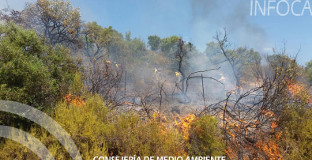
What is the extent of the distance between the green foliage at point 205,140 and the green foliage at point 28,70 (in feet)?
17.2

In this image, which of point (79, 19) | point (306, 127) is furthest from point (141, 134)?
point (79, 19)

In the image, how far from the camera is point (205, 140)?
5.47m

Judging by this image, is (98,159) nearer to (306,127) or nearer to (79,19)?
(306,127)

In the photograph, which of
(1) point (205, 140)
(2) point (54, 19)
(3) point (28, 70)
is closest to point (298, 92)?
(1) point (205, 140)

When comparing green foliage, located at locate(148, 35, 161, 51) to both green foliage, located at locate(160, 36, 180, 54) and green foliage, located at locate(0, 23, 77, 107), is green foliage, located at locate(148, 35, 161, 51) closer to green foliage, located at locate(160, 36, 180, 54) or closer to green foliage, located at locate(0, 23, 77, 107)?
green foliage, located at locate(160, 36, 180, 54)

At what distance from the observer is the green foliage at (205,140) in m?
5.36

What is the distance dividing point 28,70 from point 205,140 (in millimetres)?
6101

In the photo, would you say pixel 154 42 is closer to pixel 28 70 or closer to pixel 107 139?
pixel 28 70

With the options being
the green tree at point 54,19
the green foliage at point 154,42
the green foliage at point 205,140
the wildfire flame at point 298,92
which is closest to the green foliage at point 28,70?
the green foliage at point 205,140

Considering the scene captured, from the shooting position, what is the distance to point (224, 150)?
555cm

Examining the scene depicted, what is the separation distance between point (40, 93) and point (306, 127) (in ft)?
29.0

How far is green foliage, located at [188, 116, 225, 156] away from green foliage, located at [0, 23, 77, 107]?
5.23 m

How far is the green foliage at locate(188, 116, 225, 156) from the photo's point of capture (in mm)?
5363

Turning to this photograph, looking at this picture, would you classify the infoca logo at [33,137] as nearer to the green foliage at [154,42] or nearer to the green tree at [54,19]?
the green tree at [54,19]
